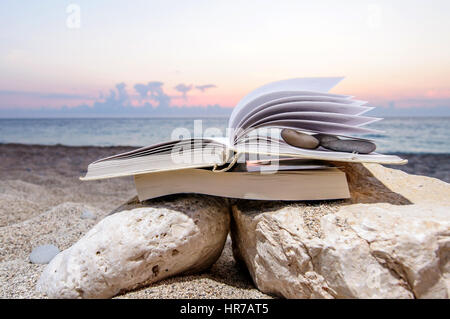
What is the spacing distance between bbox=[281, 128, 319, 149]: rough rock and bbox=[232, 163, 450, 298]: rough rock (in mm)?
267

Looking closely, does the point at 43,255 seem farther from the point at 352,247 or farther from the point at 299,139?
the point at 352,247

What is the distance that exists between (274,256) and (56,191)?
3603mm

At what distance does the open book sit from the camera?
132 centimetres

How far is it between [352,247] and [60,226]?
216 centimetres

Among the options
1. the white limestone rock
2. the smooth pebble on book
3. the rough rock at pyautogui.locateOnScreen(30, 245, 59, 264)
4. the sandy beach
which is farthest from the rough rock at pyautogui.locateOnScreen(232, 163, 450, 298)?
the rough rock at pyautogui.locateOnScreen(30, 245, 59, 264)

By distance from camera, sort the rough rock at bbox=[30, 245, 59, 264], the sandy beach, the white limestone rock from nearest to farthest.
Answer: the white limestone rock, the sandy beach, the rough rock at bbox=[30, 245, 59, 264]

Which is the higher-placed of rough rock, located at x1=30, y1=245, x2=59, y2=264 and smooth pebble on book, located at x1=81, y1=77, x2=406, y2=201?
smooth pebble on book, located at x1=81, y1=77, x2=406, y2=201

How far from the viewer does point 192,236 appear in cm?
138

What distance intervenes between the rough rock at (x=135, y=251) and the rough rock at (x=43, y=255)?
43 cm

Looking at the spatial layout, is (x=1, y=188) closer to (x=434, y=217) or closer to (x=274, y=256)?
(x=274, y=256)

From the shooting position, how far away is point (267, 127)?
151 cm

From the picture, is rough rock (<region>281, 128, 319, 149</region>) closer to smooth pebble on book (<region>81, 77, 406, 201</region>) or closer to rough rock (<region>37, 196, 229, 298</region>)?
smooth pebble on book (<region>81, 77, 406, 201</region>)

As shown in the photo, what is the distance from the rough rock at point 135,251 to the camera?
1.30 metres
